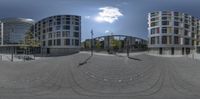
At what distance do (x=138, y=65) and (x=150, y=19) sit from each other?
3.59m

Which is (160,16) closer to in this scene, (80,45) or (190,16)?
(190,16)

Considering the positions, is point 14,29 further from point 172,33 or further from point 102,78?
point 172,33

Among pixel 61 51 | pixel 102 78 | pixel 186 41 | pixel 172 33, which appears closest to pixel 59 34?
pixel 61 51

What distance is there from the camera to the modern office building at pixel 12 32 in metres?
8.62

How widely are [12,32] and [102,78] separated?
4.15 metres

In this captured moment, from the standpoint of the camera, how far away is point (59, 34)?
313 inches

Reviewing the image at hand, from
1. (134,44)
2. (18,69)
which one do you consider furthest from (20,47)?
(134,44)

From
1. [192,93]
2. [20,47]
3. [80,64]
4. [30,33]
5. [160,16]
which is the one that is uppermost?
[160,16]

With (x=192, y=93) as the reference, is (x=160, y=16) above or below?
above

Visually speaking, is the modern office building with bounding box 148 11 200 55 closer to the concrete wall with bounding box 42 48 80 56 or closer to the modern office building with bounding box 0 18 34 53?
the concrete wall with bounding box 42 48 80 56

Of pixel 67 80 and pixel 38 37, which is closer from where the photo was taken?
pixel 38 37

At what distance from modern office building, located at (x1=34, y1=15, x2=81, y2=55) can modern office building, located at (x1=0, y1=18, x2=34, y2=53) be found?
1.71 feet

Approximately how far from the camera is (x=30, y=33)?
8.73 meters

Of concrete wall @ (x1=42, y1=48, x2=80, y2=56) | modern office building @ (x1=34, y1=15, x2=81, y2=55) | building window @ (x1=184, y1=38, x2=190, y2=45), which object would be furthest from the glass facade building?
building window @ (x1=184, y1=38, x2=190, y2=45)
